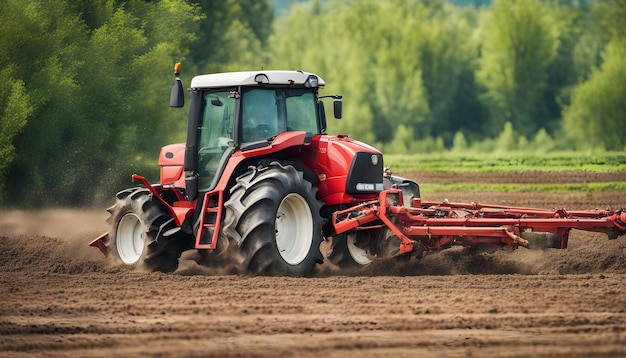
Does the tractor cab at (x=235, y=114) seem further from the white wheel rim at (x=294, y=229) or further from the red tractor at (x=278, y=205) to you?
the white wheel rim at (x=294, y=229)

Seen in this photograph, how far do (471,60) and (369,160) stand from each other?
2248 inches

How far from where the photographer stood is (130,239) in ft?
43.1

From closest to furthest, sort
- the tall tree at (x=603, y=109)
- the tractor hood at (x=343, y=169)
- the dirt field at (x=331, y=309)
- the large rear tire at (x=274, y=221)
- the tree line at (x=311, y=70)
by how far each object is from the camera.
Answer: the dirt field at (x=331, y=309)
the large rear tire at (x=274, y=221)
the tractor hood at (x=343, y=169)
the tree line at (x=311, y=70)
the tall tree at (x=603, y=109)

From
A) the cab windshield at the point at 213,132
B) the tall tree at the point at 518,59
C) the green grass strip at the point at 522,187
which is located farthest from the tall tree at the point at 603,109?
the cab windshield at the point at 213,132

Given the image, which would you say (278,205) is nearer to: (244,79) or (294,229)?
(294,229)

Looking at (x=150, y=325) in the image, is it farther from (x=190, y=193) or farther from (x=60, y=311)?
(x=190, y=193)

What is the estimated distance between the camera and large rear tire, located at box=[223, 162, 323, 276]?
38.1 feet

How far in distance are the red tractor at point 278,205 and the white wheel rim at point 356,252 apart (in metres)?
0.13

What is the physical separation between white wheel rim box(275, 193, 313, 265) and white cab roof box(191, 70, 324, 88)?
1431 mm

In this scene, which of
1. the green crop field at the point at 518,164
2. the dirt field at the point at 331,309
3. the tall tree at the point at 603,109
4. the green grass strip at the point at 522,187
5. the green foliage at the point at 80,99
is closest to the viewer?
the dirt field at the point at 331,309

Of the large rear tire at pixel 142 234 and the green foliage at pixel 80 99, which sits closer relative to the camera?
the large rear tire at pixel 142 234

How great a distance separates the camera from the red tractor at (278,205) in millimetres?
11789

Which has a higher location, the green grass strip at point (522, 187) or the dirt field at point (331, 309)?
the green grass strip at point (522, 187)

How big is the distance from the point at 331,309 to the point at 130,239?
171 inches
